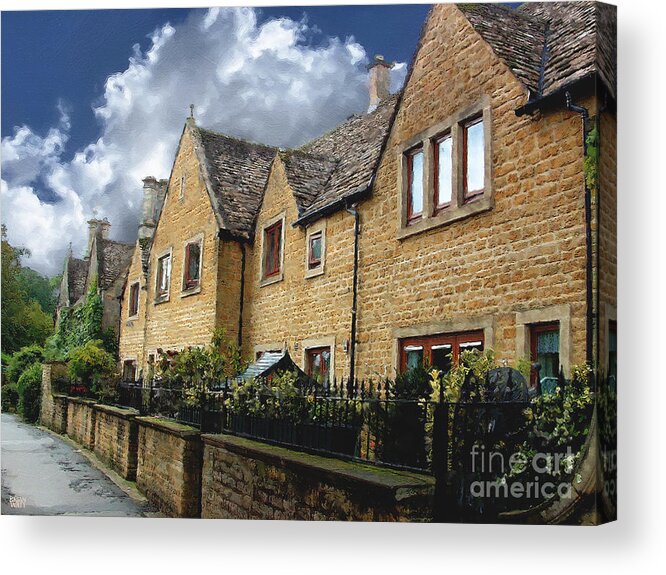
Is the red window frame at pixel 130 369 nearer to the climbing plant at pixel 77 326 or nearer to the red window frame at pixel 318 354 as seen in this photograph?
the climbing plant at pixel 77 326

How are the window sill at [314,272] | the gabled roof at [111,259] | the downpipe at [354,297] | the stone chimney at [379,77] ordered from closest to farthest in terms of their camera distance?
the stone chimney at [379,77]
the downpipe at [354,297]
the gabled roof at [111,259]
the window sill at [314,272]

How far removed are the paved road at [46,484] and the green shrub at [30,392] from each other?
5.7 inches

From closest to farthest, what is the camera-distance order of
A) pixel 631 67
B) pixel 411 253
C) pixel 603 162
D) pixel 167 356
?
pixel 603 162
pixel 631 67
pixel 411 253
pixel 167 356

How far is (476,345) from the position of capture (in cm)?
741

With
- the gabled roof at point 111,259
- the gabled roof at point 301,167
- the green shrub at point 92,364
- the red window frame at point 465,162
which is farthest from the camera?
the green shrub at point 92,364

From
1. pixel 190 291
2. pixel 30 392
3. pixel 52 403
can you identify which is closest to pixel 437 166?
pixel 190 291

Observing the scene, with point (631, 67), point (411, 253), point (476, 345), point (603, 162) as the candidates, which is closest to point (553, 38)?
point (631, 67)

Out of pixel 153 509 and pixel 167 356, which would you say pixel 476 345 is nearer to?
pixel 153 509

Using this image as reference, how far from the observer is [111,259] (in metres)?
9.77

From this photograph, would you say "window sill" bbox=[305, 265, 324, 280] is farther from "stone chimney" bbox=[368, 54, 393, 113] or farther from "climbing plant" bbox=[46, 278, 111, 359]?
"climbing plant" bbox=[46, 278, 111, 359]

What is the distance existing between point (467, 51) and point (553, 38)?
0.86m

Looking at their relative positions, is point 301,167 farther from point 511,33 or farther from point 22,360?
point 22,360

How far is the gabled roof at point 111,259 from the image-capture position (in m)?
9.32

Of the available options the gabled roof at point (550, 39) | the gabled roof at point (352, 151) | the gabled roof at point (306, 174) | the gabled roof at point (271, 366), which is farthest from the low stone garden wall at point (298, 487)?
the gabled roof at point (550, 39)
